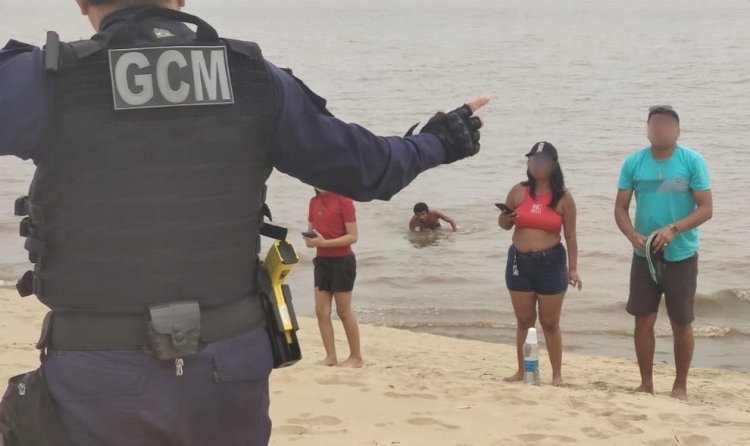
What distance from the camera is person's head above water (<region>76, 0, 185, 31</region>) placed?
2.60 metres

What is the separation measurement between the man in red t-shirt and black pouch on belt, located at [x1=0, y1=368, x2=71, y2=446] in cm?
514

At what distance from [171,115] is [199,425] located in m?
0.73

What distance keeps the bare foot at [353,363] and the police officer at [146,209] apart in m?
5.68

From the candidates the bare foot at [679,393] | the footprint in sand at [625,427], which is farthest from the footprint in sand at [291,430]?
the bare foot at [679,393]

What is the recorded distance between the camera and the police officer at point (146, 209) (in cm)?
245

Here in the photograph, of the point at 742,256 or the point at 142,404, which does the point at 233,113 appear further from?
the point at 742,256

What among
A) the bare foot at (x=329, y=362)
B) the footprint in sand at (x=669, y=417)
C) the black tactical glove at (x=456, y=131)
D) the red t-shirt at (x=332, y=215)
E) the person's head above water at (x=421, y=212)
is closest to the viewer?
the black tactical glove at (x=456, y=131)

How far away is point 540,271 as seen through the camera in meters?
7.77

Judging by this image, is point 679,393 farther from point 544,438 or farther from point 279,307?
point 279,307

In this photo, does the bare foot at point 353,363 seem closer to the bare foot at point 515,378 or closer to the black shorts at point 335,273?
the black shorts at point 335,273

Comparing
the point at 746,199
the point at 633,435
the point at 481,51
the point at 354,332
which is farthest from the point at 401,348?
the point at 481,51

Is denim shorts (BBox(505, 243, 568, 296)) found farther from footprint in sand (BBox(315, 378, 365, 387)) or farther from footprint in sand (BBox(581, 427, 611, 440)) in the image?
footprint in sand (BBox(581, 427, 611, 440))

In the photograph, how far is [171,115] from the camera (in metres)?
2.52

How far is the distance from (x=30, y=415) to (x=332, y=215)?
552cm
